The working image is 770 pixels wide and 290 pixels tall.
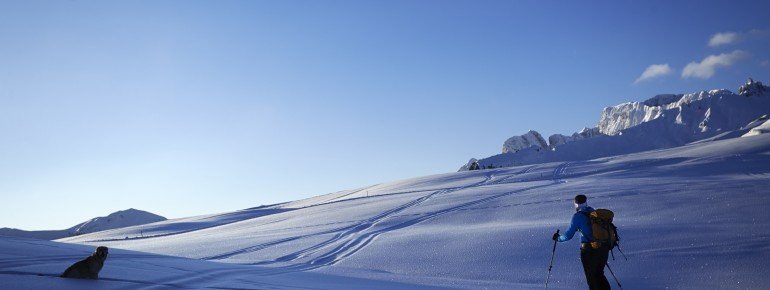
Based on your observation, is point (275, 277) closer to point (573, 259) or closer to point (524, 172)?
point (573, 259)

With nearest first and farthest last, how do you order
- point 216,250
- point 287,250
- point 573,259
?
point 573,259
point 287,250
point 216,250

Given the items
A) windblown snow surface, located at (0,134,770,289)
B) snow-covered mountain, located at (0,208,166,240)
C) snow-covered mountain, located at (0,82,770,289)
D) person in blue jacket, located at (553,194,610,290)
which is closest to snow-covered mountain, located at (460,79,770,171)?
snow-covered mountain, located at (0,208,166,240)

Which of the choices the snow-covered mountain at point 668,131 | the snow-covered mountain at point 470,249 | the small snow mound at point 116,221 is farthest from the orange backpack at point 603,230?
the snow-covered mountain at point 668,131

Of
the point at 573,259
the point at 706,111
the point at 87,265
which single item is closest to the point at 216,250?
the point at 87,265

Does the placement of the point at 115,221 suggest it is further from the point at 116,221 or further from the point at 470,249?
the point at 470,249

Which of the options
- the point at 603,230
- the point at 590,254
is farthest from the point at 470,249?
the point at 603,230

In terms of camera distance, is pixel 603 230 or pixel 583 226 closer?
pixel 603 230

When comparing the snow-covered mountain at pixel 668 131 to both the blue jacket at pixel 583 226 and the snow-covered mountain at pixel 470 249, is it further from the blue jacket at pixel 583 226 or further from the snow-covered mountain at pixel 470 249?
the blue jacket at pixel 583 226

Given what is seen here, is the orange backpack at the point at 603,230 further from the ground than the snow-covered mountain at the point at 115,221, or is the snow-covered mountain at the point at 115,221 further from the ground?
the snow-covered mountain at the point at 115,221

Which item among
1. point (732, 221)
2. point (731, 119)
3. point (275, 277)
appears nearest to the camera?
point (275, 277)

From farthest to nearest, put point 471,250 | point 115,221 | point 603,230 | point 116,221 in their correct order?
point 115,221
point 116,221
point 471,250
point 603,230

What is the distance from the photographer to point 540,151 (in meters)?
132

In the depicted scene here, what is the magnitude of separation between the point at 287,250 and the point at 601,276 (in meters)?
9.19

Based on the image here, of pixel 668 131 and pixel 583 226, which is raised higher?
pixel 668 131
